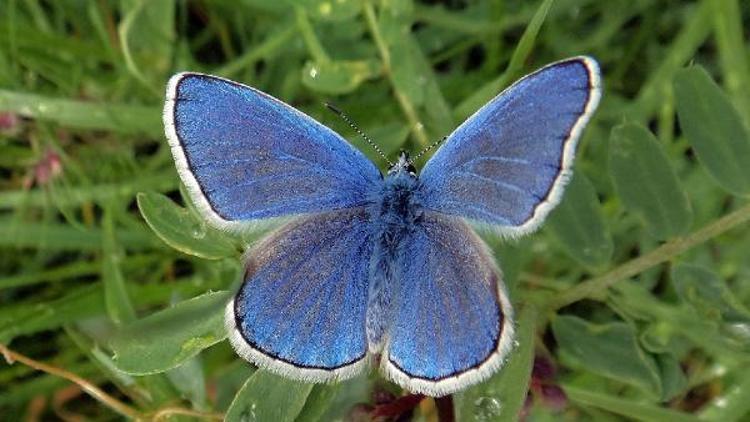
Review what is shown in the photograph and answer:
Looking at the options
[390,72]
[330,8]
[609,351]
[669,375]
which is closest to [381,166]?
[390,72]

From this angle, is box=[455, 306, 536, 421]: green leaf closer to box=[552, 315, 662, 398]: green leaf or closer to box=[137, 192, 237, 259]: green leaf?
box=[552, 315, 662, 398]: green leaf

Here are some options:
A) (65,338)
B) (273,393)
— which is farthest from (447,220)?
(65,338)

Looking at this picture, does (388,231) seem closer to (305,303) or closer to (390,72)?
(305,303)

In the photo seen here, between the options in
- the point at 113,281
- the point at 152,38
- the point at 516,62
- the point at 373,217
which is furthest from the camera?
the point at 152,38

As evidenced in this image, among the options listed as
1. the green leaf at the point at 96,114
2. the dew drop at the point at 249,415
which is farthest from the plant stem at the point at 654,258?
the green leaf at the point at 96,114

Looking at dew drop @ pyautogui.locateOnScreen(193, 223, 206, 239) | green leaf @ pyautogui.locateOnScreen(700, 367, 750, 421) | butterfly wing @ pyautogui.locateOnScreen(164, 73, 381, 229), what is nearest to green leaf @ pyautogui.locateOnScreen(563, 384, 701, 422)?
green leaf @ pyautogui.locateOnScreen(700, 367, 750, 421)

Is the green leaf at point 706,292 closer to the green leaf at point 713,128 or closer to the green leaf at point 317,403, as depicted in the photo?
the green leaf at point 713,128
